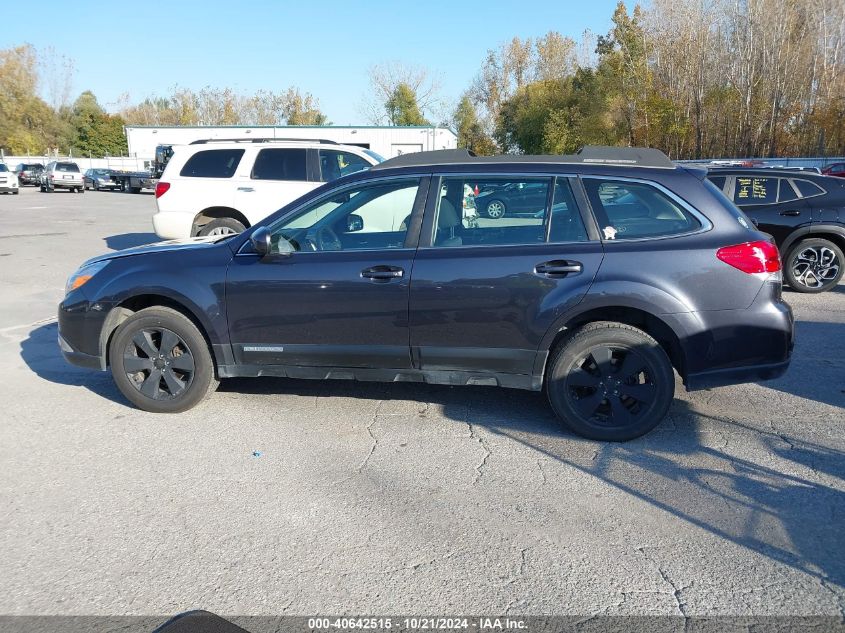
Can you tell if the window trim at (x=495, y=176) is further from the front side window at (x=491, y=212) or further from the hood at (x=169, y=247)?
the hood at (x=169, y=247)

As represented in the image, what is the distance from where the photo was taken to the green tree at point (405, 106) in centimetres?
6281

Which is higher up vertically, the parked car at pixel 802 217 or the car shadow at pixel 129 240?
the parked car at pixel 802 217

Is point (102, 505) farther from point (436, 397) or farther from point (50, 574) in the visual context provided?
point (436, 397)

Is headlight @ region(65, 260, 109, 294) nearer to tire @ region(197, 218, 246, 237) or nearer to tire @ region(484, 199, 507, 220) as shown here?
tire @ region(484, 199, 507, 220)

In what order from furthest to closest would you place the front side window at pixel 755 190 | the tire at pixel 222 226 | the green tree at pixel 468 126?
1. the green tree at pixel 468 126
2. the tire at pixel 222 226
3. the front side window at pixel 755 190

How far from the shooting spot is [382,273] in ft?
14.9

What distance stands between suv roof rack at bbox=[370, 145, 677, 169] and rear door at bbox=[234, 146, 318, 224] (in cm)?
605

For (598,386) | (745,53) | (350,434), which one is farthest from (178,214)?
(745,53)

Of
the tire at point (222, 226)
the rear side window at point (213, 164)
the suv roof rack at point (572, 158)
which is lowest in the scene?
the tire at point (222, 226)

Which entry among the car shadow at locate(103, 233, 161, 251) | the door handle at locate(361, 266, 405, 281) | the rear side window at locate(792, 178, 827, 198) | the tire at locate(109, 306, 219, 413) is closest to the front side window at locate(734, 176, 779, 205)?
the rear side window at locate(792, 178, 827, 198)

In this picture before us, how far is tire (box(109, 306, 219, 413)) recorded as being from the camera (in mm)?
4871

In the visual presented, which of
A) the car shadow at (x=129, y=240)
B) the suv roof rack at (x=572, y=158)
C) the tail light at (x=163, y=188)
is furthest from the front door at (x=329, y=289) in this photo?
the car shadow at (x=129, y=240)

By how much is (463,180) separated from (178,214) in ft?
24.7

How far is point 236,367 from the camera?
16.1 ft
